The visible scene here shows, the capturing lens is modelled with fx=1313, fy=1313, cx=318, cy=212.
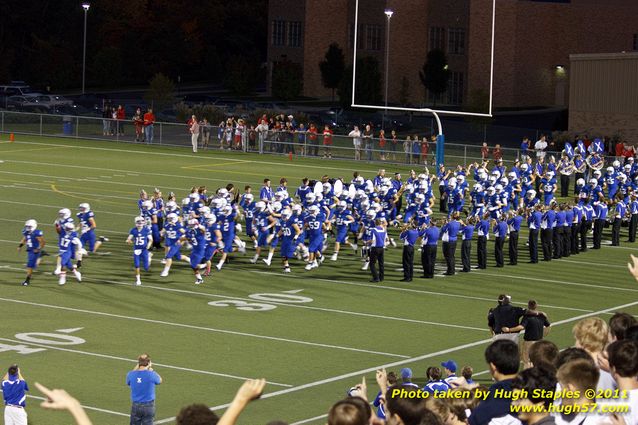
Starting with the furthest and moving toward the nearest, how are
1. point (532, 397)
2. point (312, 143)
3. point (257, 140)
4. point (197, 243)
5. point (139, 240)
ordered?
point (257, 140)
point (312, 143)
point (197, 243)
point (139, 240)
point (532, 397)

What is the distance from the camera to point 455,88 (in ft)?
229

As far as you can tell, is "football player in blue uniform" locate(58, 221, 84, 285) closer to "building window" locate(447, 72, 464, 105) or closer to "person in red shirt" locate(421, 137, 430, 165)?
"person in red shirt" locate(421, 137, 430, 165)

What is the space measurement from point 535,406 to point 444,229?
17.8 m

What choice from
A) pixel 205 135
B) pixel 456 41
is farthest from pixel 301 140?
pixel 456 41

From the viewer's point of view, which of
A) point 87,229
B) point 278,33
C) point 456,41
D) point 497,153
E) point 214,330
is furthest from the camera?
point 278,33

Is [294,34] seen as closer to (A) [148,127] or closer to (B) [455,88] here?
(B) [455,88]

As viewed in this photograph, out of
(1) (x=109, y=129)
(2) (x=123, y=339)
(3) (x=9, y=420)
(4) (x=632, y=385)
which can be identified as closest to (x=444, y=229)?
(2) (x=123, y=339)

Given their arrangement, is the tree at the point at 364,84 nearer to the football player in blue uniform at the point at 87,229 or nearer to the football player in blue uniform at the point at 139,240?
the football player in blue uniform at the point at 87,229

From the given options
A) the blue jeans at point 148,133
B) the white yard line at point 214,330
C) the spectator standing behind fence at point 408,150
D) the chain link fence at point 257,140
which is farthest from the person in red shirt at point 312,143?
the white yard line at point 214,330

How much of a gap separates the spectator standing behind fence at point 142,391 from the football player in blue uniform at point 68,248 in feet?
31.0

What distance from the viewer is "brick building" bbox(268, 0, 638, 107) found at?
2685 inches

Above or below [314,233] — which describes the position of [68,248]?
below

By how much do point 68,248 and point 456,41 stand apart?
1951 inches

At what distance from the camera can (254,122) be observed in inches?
2152
